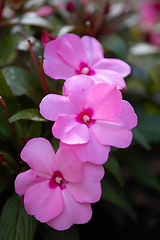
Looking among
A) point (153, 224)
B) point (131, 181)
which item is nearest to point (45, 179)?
point (153, 224)

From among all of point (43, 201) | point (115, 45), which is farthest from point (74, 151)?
point (115, 45)

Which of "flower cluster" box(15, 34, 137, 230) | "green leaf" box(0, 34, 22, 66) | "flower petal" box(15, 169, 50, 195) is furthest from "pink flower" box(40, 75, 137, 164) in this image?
"green leaf" box(0, 34, 22, 66)

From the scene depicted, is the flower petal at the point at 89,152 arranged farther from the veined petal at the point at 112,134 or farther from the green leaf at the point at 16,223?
the green leaf at the point at 16,223

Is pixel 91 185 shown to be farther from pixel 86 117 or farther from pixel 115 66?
pixel 115 66

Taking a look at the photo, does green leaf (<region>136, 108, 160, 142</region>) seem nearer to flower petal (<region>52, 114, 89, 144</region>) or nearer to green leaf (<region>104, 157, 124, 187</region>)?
green leaf (<region>104, 157, 124, 187</region>)

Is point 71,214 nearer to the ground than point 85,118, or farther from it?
nearer to the ground

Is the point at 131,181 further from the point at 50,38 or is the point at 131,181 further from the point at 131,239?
the point at 50,38

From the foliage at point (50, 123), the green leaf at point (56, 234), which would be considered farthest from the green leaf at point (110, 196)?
the green leaf at point (56, 234)
